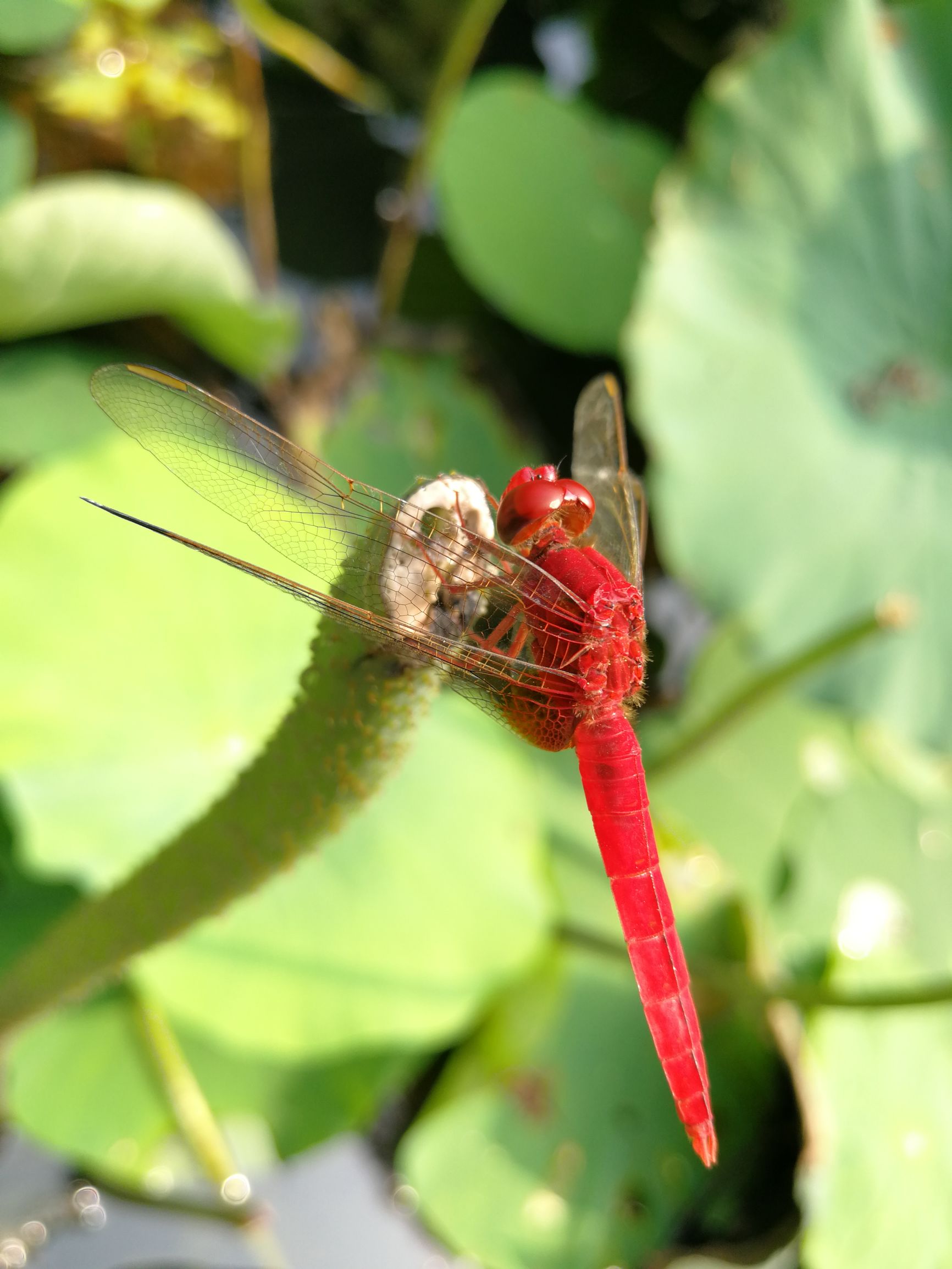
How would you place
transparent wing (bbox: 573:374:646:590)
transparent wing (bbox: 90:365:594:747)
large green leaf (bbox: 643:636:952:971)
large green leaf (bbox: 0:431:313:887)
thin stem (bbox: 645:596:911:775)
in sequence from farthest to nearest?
large green leaf (bbox: 643:636:952:971) → thin stem (bbox: 645:596:911:775) → large green leaf (bbox: 0:431:313:887) → transparent wing (bbox: 573:374:646:590) → transparent wing (bbox: 90:365:594:747)

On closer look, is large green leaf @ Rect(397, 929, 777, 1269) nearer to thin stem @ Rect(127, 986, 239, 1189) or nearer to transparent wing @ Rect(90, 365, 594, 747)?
thin stem @ Rect(127, 986, 239, 1189)

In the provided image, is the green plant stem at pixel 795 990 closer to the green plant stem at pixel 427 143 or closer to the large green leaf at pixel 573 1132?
the large green leaf at pixel 573 1132

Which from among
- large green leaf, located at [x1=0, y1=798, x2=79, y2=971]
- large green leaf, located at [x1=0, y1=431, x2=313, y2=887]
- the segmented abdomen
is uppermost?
the segmented abdomen

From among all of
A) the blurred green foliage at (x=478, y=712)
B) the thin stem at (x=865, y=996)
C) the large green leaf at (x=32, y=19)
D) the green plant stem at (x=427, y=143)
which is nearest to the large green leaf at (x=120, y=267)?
the blurred green foliage at (x=478, y=712)

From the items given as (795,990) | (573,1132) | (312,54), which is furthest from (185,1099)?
(312,54)

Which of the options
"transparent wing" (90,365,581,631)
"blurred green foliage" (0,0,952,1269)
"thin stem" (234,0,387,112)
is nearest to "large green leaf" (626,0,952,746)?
"blurred green foliage" (0,0,952,1269)

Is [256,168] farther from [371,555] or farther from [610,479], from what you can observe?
[371,555]

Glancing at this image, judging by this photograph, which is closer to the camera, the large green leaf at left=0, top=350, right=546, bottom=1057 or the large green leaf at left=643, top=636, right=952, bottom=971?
the large green leaf at left=0, top=350, right=546, bottom=1057
